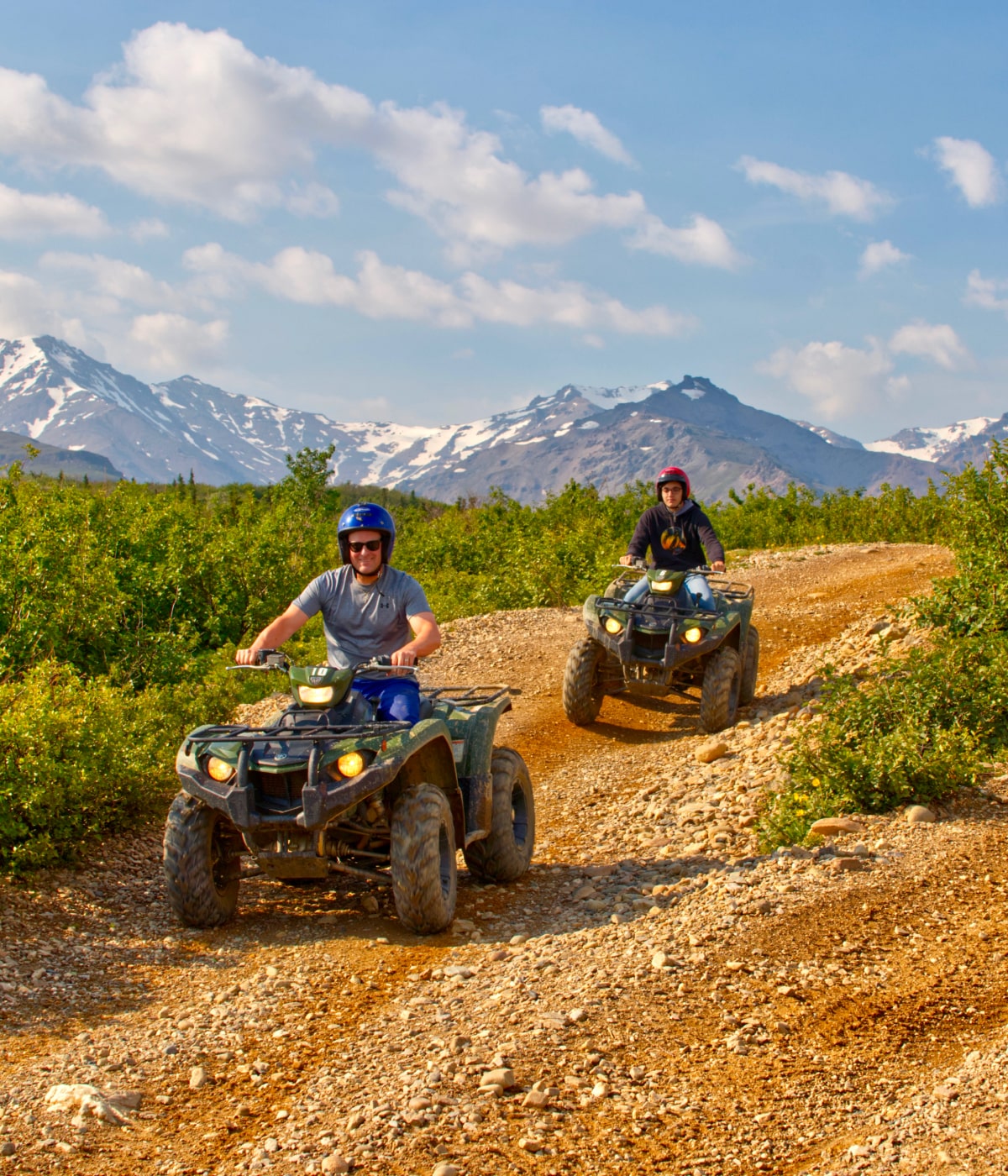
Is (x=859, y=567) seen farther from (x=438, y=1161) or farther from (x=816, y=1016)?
(x=438, y=1161)

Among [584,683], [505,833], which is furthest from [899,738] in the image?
[584,683]

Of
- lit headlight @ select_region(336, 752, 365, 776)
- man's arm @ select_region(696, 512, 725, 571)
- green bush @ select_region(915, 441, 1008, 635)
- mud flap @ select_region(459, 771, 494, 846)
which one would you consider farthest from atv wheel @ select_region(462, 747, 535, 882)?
green bush @ select_region(915, 441, 1008, 635)

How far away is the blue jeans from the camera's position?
37.0 feet

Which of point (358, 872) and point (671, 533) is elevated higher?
point (671, 533)

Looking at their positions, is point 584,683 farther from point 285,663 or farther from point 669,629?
point 285,663

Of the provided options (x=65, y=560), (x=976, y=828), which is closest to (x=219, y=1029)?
(x=976, y=828)

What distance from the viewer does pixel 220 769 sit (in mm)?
5668

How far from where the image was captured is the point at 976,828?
699 cm

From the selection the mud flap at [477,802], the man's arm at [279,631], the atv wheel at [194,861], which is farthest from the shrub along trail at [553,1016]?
the man's arm at [279,631]

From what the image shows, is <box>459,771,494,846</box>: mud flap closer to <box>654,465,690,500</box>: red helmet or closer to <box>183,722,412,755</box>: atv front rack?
<box>183,722,412,755</box>: atv front rack

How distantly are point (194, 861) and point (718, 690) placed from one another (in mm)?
6498

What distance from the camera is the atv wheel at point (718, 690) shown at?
1106 centimetres

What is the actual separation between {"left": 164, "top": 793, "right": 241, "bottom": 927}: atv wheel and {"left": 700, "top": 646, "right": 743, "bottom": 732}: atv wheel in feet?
20.3

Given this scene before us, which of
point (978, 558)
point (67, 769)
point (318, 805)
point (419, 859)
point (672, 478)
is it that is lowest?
point (419, 859)
